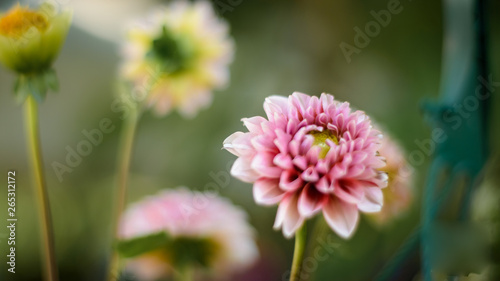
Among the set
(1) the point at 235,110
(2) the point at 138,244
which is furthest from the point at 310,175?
(1) the point at 235,110

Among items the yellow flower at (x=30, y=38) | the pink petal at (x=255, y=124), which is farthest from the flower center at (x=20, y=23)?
the pink petal at (x=255, y=124)

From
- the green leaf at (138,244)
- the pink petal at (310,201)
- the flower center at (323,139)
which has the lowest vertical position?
the green leaf at (138,244)

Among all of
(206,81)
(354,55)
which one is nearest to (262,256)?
(206,81)

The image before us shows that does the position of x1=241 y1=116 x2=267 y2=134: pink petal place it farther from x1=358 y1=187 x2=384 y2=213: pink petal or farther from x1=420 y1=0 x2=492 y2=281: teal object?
x1=420 y1=0 x2=492 y2=281: teal object

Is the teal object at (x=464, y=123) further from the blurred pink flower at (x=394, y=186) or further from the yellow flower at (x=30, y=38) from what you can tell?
the yellow flower at (x=30, y=38)

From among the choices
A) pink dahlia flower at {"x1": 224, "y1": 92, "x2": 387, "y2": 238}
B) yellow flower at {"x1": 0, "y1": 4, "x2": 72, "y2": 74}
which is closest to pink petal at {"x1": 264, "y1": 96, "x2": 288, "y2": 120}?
pink dahlia flower at {"x1": 224, "y1": 92, "x2": 387, "y2": 238}

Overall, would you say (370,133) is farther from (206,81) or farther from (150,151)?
(150,151)

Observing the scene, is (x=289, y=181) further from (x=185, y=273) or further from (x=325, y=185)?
(x=185, y=273)
